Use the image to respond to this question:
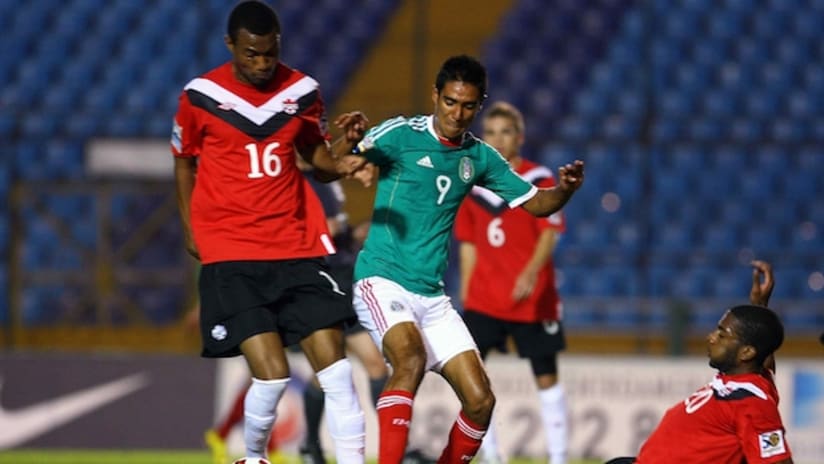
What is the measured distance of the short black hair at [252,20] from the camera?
583 centimetres

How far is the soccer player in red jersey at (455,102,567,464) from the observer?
823 centimetres

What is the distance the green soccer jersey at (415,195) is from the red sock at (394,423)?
553 millimetres

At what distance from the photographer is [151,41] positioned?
1623 centimetres

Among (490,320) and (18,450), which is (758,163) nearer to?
(490,320)

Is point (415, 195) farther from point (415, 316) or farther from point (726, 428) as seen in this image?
point (726, 428)

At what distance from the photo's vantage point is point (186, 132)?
607cm

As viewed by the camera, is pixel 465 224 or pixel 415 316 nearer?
pixel 415 316

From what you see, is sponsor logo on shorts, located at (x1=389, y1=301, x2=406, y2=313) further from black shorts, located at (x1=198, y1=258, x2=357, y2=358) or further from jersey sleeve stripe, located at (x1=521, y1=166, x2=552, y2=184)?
jersey sleeve stripe, located at (x1=521, y1=166, x2=552, y2=184)

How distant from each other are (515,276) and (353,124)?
9.48ft

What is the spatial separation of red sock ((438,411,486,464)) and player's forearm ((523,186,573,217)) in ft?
3.33

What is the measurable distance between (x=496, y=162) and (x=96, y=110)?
10090 millimetres

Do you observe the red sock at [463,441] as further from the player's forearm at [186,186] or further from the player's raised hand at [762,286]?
the player's forearm at [186,186]

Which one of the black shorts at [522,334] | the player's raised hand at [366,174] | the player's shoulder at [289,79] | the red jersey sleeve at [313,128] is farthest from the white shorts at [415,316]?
the black shorts at [522,334]

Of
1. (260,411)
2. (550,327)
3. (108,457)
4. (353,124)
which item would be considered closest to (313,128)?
(353,124)
